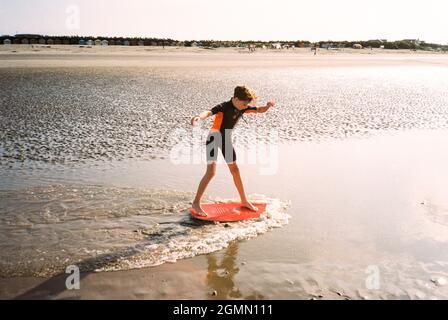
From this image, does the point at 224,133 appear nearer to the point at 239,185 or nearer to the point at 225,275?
the point at 239,185

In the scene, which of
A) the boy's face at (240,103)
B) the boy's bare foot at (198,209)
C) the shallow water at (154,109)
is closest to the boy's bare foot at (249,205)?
the boy's bare foot at (198,209)

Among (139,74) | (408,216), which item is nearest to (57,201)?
(408,216)

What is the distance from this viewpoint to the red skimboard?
18.2ft

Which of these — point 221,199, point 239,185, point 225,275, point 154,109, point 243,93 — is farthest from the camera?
point 154,109

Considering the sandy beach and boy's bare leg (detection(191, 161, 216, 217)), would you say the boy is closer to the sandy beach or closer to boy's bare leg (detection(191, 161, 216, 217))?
boy's bare leg (detection(191, 161, 216, 217))

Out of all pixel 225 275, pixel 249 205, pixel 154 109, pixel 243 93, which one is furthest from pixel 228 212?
pixel 154 109

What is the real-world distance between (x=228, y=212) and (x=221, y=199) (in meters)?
0.67

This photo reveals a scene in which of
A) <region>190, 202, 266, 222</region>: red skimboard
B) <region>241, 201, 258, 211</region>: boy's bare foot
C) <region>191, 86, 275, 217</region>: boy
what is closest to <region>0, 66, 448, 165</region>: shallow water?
<region>190, 202, 266, 222</region>: red skimboard

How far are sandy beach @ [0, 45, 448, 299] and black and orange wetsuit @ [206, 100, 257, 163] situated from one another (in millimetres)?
867

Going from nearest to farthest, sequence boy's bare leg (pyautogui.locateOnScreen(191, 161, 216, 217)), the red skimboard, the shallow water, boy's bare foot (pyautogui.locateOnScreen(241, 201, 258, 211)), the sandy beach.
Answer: the sandy beach
the red skimboard
boy's bare leg (pyautogui.locateOnScreen(191, 161, 216, 217))
boy's bare foot (pyautogui.locateOnScreen(241, 201, 258, 211))
the shallow water

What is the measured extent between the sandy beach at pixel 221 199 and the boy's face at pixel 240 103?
1356 millimetres

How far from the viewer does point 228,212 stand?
18.8 feet

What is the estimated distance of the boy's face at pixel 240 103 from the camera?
5676 mm

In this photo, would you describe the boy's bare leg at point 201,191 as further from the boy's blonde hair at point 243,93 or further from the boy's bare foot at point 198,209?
the boy's blonde hair at point 243,93
